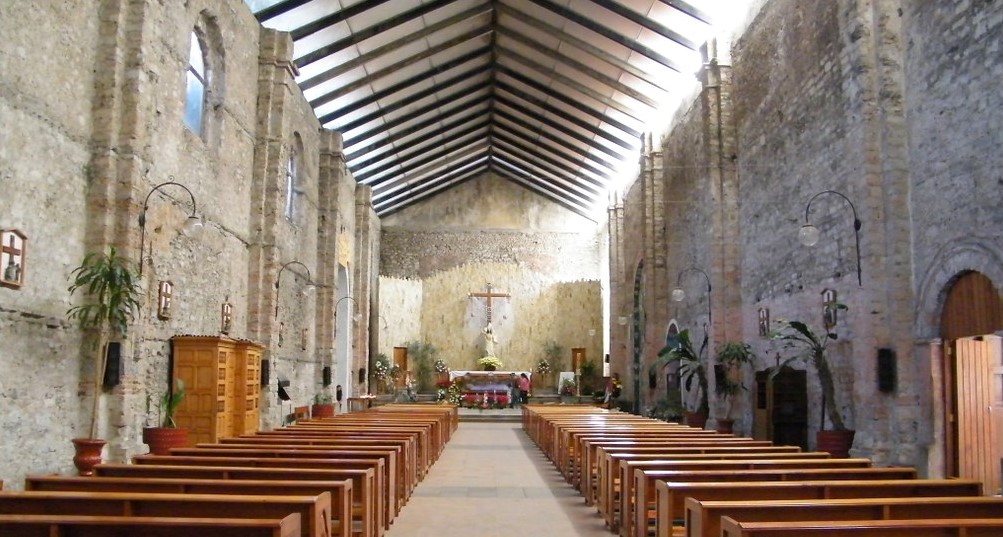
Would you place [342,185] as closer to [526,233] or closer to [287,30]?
[287,30]

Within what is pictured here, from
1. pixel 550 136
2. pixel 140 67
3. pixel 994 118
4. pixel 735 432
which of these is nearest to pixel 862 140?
pixel 994 118

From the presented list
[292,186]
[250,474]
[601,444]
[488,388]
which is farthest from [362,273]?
[250,474]

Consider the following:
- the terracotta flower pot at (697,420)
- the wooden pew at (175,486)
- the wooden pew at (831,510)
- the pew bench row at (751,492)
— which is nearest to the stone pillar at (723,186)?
the terracotta flower pot at (697,420)

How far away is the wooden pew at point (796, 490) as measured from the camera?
5445mm

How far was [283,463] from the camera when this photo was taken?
678cm

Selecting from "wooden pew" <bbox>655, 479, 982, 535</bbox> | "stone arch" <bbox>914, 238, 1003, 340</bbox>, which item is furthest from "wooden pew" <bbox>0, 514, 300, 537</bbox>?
"stone arch" <bbox>914, 238, 1003, 340</bbox>

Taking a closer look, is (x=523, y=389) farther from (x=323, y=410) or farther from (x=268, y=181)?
(x=268, y=181)

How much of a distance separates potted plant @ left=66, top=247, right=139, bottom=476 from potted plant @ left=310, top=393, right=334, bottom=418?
9562mm

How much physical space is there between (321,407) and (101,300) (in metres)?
11.2

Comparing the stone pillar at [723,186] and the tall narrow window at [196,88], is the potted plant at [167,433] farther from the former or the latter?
the stone pillar at [723,186]

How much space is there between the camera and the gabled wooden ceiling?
1769cm

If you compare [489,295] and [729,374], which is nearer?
[729,374]

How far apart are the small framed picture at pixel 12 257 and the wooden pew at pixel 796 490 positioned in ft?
21.9

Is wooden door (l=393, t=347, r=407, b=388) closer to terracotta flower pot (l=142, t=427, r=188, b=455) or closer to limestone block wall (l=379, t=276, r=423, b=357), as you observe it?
limestone block wall (l=379, t=276, r=423, b=357)
